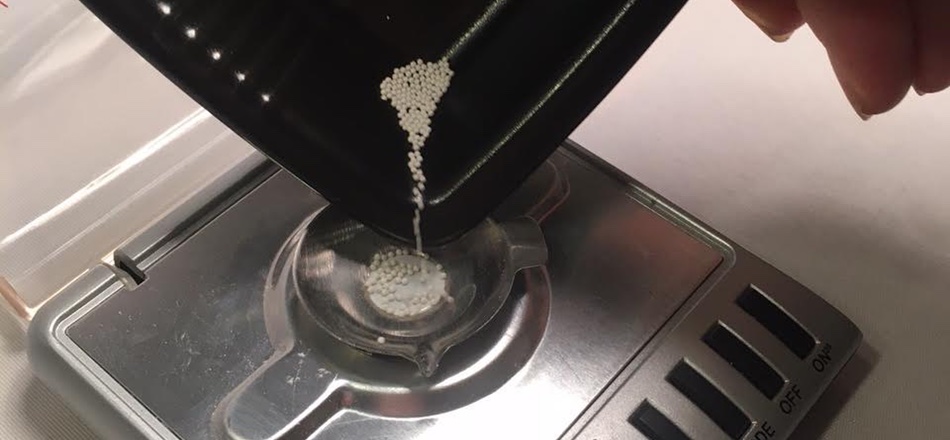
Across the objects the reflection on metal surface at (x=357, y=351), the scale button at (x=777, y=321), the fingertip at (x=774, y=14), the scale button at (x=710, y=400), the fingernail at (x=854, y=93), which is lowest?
the reflection on metal surface at (x=357, y=351)

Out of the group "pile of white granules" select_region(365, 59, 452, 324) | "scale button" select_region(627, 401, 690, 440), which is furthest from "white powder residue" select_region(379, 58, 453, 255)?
"scale button" select_region(627, 401, 690, 440)

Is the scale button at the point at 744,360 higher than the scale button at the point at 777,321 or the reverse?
the reverse

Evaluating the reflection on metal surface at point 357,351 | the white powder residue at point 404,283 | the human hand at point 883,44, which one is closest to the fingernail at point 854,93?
the human hand at point 883,44

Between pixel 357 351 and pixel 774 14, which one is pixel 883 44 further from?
pixel 357 351

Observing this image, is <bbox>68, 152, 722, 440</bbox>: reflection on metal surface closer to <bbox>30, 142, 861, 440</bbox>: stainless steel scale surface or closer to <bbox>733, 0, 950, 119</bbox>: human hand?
<bbox>30, 142, 861, 440</bbox>: stainless steel scale surface

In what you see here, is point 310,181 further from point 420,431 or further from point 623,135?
point 623,135

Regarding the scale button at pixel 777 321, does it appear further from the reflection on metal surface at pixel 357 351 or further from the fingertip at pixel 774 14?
the fingertip at pixel 774 14

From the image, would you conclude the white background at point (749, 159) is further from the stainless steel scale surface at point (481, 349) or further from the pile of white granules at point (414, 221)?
the pile of white granules at point (414, 221)
